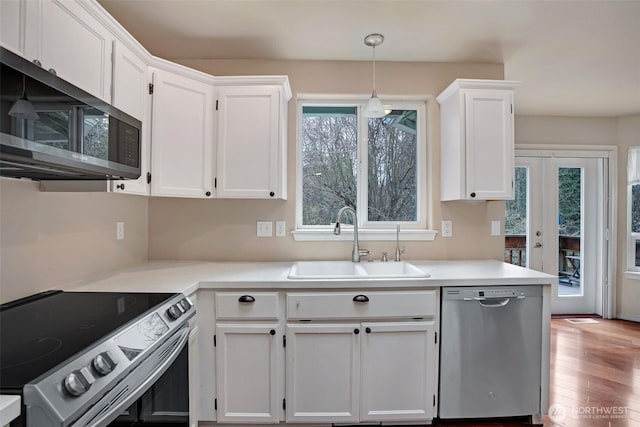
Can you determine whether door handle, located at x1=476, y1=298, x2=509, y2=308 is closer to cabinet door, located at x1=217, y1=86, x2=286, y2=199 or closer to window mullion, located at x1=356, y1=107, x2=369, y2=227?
window mullion, located at x1=356, y1=107, x2=369, y2=227

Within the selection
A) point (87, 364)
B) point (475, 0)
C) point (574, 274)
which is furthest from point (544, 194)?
point (87, 364)

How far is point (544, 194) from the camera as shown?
3.76m

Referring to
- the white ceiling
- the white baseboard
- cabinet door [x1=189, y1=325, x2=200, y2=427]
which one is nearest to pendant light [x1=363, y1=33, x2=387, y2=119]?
the white ceiling

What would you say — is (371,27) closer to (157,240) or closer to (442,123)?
(442,123)

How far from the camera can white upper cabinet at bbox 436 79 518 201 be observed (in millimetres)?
2131

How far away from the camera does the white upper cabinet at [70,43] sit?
1.14 m

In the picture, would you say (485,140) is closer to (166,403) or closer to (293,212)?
(293,212)

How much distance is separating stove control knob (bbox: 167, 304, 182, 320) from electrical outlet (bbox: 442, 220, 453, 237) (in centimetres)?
193

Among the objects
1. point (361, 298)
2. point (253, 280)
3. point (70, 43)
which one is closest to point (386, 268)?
point (361, 298)

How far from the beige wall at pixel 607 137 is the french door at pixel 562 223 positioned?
193 millimetres

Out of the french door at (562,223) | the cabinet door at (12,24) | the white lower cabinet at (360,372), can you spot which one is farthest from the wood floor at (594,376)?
the cabinet door at (12,24)

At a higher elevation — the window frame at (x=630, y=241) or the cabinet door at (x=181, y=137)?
the cabinet door at (x=181, y=137)

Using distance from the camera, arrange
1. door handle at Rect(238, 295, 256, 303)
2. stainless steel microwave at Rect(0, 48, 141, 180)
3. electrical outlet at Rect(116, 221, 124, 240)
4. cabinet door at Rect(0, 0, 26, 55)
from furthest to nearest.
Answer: electrical outlet at Rect(116, 221, 124, 240) < door handle at Rect(238, 295, 256, 303) < cabinet door at Rect(0, 0, 26, 55) < stainless steel microwave at Rect(0, 48, 141, 180)

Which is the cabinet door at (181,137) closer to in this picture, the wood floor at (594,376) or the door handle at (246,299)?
the door handle at (246,299)
